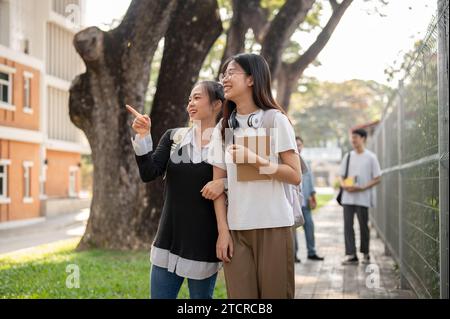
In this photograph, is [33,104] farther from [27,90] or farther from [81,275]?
[81,275]

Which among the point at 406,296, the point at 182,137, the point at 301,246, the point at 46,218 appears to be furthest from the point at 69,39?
Answer: the point at 182,137

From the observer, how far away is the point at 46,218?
2189cm

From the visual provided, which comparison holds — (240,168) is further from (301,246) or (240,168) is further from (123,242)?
(301,246)

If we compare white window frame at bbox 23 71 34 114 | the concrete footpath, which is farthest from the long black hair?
white window frame at bbox 23 71 34 114

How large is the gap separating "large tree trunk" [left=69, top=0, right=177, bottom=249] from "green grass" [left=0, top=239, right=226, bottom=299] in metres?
0.48

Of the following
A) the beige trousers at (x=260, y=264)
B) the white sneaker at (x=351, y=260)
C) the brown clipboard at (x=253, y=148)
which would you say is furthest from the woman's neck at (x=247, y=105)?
the white sneaker at (x=351, y=260)

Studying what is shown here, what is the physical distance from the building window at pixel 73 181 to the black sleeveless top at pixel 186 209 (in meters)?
26.9

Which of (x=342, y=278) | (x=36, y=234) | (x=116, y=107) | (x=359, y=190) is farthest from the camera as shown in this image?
(x=36, y=234)

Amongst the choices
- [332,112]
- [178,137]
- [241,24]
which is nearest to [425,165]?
[178,137]

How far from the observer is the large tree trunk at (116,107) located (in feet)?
33.0

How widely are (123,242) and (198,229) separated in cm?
755

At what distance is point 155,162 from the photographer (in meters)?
3.73

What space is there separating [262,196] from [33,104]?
48.3ft
